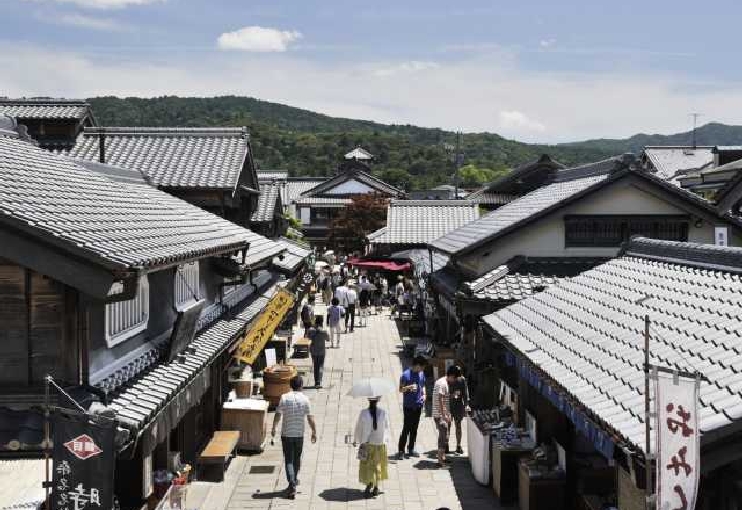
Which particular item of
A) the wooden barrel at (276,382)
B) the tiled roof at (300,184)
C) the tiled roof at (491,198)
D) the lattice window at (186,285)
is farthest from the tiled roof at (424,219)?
the tiled roof at (300,184)

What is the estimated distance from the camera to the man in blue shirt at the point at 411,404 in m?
15.5

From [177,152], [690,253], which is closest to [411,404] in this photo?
[690,253]

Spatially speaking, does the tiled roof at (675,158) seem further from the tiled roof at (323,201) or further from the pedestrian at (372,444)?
the pedestrian at (372,444)

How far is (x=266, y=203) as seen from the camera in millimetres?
33531

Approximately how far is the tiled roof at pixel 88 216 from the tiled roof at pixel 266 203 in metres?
17.7

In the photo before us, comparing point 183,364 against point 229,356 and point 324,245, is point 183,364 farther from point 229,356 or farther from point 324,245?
point 324,245

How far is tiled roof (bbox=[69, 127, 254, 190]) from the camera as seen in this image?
994 inches

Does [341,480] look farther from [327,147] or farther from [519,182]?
[327,147]

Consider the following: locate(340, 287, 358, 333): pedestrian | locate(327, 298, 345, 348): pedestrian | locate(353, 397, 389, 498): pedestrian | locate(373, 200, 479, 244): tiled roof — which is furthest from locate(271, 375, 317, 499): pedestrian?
locate(373, 200, 479, 244): tiled roof

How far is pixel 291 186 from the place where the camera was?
91938mm

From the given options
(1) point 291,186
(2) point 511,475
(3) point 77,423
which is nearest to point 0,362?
(3) point 77,423

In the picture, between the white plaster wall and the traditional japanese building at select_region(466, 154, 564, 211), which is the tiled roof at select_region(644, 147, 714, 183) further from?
the white plaster wall

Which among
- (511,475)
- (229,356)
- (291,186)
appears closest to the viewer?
(511,475)

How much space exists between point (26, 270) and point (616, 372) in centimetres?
611
